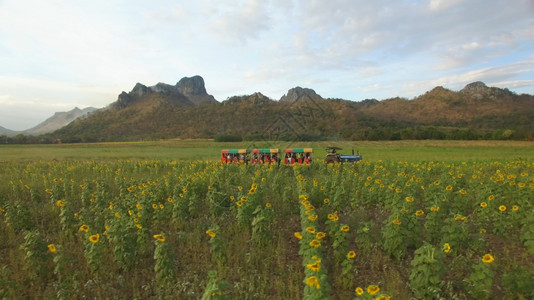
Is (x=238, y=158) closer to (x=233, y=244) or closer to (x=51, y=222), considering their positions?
(x=51, y=222)

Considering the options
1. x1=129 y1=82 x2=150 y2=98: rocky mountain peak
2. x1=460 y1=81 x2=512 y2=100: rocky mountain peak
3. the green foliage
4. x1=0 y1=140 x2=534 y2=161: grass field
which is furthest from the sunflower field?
x1=129 y1=82 x2=150 y2=98: rocky mountain peak

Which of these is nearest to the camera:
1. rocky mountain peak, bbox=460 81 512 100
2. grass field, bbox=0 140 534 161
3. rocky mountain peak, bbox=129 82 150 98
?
grass field, bbox=0 140 534 161

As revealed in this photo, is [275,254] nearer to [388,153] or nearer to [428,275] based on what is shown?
[428,275]

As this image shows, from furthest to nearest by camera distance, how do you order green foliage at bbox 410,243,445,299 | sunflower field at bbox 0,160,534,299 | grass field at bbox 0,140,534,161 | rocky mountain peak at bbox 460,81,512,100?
rocky mountain peak at bbox 460,81,512,100
grass field at bbox 0,140,534,161
sunflower field at bbox 0,160,534,299
green foliage at bbox 410,243,445,299

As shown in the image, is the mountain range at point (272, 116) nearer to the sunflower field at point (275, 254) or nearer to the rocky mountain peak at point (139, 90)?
the rocky mountain peak at point (139, 90)

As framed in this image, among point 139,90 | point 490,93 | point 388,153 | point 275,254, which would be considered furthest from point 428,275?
point 139,90

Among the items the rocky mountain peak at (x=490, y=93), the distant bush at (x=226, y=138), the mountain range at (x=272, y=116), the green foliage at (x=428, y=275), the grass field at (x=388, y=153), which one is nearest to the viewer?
the green foliage at (x=428, y=275)

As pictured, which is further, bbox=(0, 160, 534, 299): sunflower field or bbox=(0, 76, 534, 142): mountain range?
bbox=(0, 76, 534, 142): mountain range

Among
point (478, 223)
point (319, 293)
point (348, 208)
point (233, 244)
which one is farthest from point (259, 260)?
point (478, 223)

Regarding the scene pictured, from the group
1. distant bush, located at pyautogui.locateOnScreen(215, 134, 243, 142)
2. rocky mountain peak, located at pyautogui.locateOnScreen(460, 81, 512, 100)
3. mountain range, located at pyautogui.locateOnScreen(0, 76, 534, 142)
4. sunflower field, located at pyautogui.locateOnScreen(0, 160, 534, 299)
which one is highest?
rocky mountain peak, located at pyautogui.locateOnScreen(460, 81, 512, 100)

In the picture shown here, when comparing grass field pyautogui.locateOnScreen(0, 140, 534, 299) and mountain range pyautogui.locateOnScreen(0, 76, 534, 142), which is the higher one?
mountain range pyautogui.locateOnScreen(0, 76, 534, 142)

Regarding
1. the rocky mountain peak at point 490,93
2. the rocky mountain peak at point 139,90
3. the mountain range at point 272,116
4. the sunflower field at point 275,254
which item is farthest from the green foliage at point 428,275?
the rocky mountain peak at point 139,90

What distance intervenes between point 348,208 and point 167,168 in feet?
48.4

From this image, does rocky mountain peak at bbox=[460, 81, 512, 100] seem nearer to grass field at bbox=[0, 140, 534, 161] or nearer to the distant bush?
grass field at bbox=[0, 140, 534, 161]
